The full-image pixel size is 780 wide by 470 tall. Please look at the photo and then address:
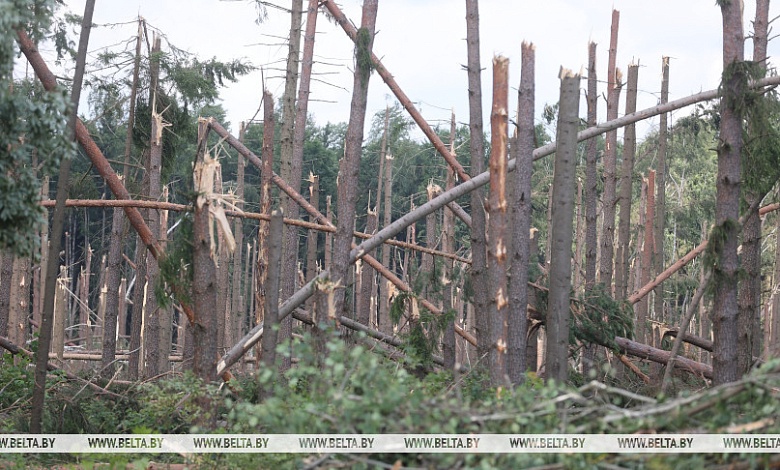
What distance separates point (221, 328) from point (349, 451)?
14.5 metres

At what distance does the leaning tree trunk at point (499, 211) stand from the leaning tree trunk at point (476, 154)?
2.85 metres

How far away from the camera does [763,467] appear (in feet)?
19.0

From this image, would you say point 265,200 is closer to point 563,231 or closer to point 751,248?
point 563,231

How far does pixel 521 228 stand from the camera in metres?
10.2

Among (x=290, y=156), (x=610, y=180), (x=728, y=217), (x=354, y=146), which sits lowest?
(x=728, y=217)

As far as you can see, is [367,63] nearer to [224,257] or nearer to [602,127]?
[602,127]

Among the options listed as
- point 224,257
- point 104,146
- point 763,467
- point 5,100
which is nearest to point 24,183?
point 5,100

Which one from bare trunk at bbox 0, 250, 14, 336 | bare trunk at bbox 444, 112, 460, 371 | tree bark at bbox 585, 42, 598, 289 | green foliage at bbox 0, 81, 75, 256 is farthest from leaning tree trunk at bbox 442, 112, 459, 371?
bare trunk at bbox 0, 250, 14, 336

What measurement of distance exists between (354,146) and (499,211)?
2524mm

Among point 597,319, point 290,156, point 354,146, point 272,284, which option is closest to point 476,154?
point 354,146

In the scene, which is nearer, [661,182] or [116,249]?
[116,249]

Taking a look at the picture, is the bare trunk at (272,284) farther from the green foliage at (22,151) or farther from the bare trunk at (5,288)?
the bare trunk at (5,288)

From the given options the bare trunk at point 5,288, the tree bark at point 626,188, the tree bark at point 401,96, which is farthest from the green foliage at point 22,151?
the tree bark at point 626,188

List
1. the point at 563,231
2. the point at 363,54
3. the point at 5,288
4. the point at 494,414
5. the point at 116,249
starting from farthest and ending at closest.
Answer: the point at 5,288 < the point at 116,249 < the point at 363,54 < the point at 563,231 < the point at 494,414
